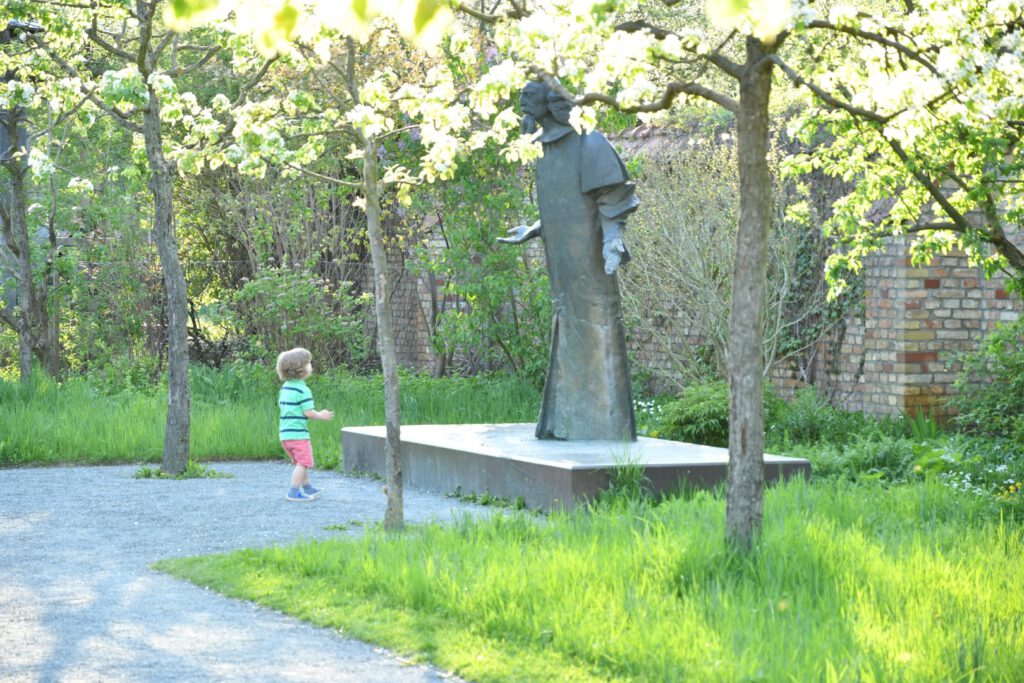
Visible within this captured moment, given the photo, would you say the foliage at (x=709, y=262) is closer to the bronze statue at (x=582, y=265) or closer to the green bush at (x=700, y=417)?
the green bush at (x=700, y=417)

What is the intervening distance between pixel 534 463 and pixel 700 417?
298 cm

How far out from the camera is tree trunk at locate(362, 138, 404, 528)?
735cm

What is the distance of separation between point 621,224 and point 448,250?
5.16 meters

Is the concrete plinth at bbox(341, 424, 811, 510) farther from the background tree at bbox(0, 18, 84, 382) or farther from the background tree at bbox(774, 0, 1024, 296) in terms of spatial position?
the background tree at bbox(0, 18, 84, 382)

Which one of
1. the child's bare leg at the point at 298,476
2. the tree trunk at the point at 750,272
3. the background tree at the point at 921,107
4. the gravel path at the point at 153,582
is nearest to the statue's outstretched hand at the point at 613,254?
the background tree at the point at 921,107

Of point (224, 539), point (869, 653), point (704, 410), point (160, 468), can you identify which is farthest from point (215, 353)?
point (869, 653)

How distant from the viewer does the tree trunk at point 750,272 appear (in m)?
5.88

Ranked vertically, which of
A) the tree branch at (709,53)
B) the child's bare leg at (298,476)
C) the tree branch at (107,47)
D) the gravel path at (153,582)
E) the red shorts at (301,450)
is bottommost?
the gravel path at (153,582)

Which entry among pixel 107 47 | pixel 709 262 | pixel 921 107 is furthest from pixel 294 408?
pixel 921 107

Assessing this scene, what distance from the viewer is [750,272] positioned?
589 cm

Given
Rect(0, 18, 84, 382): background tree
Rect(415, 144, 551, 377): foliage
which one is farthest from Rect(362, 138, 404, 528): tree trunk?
Rect(415, 144, 551, 377): foliage

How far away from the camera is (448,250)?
1473 centimetres

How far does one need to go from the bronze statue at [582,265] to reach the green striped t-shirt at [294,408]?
176cm

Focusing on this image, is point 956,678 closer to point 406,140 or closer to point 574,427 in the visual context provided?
point 574,427
